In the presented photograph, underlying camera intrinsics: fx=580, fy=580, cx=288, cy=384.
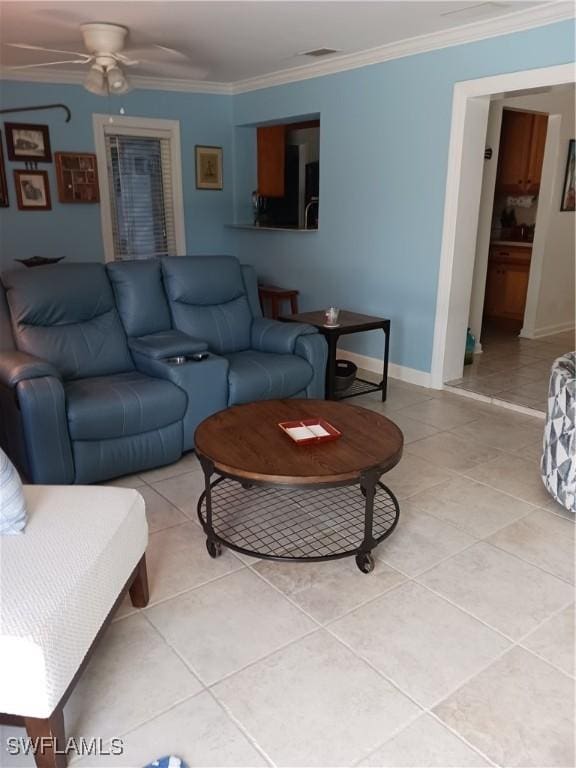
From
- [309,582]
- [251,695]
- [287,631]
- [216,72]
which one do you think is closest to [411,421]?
[309,582]

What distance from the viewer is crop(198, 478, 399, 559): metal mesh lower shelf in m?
2.34

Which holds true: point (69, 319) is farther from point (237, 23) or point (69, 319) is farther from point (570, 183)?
point (570, 183)

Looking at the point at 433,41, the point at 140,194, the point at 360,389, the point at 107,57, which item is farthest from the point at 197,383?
the point at 140,194

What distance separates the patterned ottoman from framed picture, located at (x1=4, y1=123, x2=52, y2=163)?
4.46 meters

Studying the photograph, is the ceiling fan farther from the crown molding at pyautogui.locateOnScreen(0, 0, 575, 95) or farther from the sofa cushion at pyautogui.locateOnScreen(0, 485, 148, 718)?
the sofa cushion at pyautogui.locateOnScreen(0, 485, 148, 718)

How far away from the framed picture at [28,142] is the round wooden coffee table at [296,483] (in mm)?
3632

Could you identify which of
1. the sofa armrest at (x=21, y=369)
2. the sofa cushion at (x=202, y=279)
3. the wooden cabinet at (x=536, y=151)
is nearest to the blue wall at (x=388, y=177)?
the sofa cushion at (x=202, y=279)

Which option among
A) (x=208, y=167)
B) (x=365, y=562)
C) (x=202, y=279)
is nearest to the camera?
(x=365, y=562)

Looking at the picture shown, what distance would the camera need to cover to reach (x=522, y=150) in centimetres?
600

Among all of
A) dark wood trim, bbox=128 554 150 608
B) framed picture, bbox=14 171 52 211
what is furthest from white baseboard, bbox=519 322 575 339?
dark wood trim, bbox=128 554 150 608

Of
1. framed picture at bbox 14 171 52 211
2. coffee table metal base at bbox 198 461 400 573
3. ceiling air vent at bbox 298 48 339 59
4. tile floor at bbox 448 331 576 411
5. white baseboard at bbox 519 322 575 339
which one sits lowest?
coffee table metal base at bbox 198 461 400 573

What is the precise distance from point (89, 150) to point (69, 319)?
2.68 metres

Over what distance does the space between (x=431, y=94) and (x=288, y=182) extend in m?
2.75

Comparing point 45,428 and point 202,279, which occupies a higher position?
point 202,279
